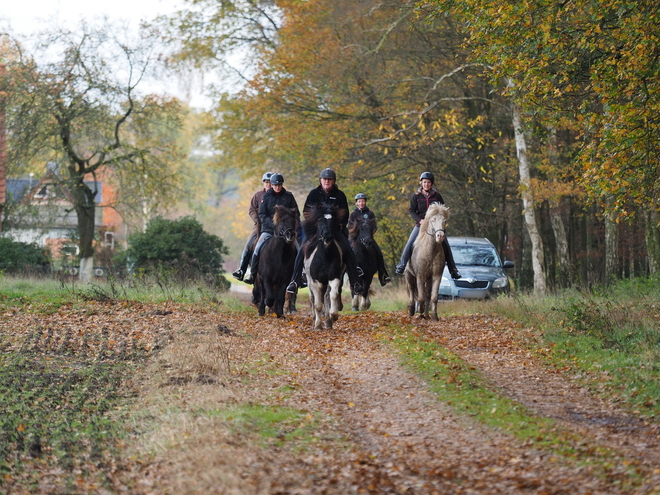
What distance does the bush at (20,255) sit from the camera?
30484 mm

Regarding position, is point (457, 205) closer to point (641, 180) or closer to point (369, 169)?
point (369, 169)

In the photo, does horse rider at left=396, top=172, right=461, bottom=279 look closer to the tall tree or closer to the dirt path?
the dirt path

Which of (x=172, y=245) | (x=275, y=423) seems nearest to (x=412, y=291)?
(x=275, y=423)

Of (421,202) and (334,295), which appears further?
(421,202)

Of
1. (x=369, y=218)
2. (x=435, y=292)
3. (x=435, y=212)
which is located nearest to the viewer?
(x=435, y=212)

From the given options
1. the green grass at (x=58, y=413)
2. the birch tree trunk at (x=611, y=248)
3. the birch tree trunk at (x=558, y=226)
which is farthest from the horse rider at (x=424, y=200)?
the green grass at (x=58, y=413)

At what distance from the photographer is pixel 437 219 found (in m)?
15.8

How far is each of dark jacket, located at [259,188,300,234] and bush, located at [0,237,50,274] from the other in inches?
621

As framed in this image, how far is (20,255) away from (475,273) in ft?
58.6

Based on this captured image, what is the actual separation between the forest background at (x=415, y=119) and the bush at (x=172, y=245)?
14.3ft

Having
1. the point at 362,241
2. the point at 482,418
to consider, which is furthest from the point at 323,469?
the point at 362,241

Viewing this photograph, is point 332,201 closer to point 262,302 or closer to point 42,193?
point 262,302

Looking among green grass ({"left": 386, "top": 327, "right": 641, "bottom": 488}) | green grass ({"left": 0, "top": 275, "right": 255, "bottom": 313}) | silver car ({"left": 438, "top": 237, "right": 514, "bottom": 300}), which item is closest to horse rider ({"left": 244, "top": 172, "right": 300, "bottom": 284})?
green grass ({"left": 0, "top": 275, "right": 255, "bottom": 313})

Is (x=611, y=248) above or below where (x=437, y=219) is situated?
below
